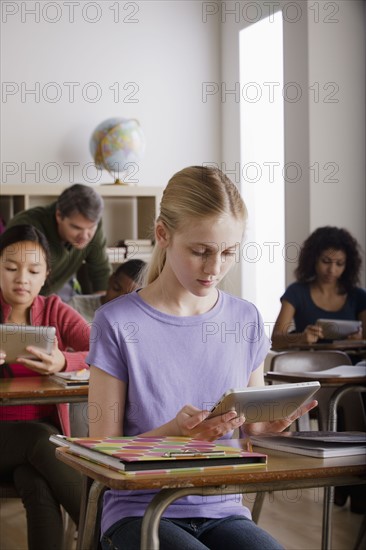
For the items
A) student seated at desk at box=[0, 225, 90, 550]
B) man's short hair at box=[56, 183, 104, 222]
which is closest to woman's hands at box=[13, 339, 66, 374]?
student seated at desk at box=[0, 225, 90, 550]

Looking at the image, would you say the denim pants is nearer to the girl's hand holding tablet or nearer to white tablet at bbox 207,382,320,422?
the girl's hand holding tablet

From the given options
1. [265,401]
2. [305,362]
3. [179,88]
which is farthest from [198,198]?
[179,88]

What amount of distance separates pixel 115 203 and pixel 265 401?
4989 millimetres

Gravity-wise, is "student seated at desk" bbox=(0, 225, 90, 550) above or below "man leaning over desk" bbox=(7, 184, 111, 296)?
below

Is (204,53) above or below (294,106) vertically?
above

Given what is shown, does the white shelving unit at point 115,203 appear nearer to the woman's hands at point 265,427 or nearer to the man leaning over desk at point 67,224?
the man leaning over desk at point 67,224

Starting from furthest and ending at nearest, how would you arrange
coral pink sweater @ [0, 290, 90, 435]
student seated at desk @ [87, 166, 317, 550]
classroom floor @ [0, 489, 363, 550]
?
classroom floor @ [0, 489, 363, 550]
coral pink sweater @ [0, 290, 90, 435]
student seated at desk @ [87, 166, 317, 550]

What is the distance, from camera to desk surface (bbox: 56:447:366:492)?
124 centimetres

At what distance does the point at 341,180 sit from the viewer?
5.54 meters

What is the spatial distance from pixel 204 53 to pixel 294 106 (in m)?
1.28

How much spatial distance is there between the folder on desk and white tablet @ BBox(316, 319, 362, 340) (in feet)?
8.99

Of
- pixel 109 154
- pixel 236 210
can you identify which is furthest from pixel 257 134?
pixel 236 210

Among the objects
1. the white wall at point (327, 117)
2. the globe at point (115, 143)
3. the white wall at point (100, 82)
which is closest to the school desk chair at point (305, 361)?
the white wall at point (327, 117)

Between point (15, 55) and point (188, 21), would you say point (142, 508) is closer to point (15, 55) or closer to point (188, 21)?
point (15, 55)
